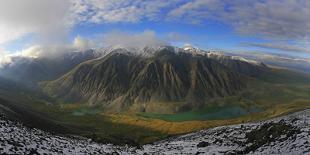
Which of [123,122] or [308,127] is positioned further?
[123,122]

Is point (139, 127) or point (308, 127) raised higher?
point (308, 127)

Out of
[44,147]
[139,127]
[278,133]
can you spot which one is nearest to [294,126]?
[278,133]

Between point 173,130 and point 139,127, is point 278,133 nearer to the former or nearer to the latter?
point 173,130

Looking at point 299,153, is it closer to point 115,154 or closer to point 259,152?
point 259,152

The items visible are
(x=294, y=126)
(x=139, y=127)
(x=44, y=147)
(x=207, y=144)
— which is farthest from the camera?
(x=139, y=127)

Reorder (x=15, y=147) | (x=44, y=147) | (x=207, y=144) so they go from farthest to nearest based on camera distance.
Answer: (x=207, y=144), (x=44, y=147), (x=15, y=147)

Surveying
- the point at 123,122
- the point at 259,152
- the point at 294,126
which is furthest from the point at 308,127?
the point at 123,122

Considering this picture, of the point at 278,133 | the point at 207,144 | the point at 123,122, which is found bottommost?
the point at 123,122

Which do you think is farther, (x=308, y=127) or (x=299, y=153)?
(x=308, y=127)

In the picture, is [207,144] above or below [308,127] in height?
below
